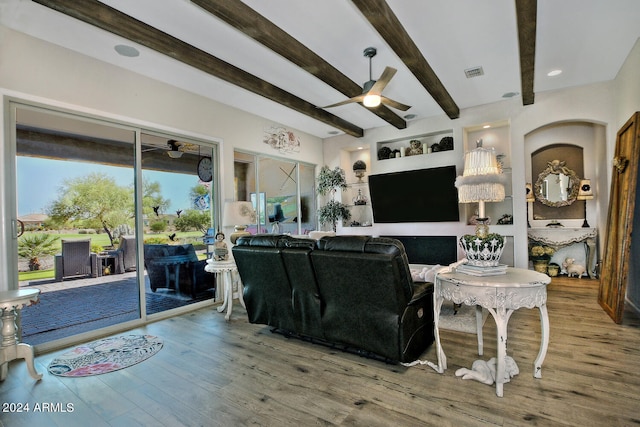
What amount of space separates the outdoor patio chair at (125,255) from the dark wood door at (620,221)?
17.9 feet

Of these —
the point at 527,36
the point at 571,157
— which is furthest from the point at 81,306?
the point at 571,157

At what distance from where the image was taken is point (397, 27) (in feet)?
9.50

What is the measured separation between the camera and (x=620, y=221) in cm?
356

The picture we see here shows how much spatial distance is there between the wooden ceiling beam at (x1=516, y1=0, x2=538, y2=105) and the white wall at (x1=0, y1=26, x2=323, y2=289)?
12.7ft

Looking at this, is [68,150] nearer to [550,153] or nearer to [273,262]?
[273,262]

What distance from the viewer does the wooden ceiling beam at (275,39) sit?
2.50 metres

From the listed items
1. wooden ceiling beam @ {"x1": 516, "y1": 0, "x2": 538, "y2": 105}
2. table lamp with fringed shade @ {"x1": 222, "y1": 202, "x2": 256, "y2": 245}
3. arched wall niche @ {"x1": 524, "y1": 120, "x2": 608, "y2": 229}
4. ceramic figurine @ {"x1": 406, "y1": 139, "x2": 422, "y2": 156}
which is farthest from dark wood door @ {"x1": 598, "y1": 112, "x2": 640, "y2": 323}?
table lamp with fringed shade @ {"x1": 222, "y1": 202, "x2": 256, "y2": 245}

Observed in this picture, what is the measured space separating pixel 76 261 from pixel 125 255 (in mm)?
486

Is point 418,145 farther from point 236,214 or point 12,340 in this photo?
point 12,340

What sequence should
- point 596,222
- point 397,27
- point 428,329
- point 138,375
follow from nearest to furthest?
point 138,375
point 428,329
point 397,27
point 596,222

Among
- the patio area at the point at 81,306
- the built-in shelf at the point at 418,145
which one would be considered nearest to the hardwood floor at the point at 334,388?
the patio area at the point at 81,306

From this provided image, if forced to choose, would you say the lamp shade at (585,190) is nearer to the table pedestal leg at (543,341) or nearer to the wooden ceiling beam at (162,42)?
the table pedestal leg at (543,341)

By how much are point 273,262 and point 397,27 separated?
2.44 m

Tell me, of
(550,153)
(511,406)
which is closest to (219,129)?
(511,406)
